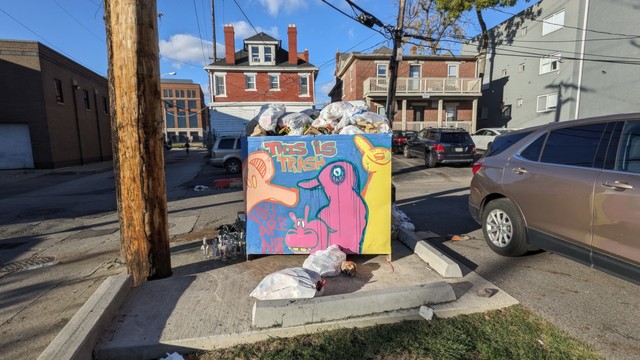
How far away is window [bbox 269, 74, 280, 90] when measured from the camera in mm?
30438

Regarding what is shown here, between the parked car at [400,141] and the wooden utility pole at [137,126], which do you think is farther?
the parked car at [400,141]

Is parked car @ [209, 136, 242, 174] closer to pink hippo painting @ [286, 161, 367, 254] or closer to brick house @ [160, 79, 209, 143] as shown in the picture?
pink hippo painting @ [286, 161, 367, 254]

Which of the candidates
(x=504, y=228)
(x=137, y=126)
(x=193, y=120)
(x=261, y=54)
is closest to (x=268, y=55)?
(x=261, y=54)

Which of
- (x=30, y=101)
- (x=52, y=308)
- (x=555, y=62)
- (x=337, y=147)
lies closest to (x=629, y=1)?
(x=555, y=62)

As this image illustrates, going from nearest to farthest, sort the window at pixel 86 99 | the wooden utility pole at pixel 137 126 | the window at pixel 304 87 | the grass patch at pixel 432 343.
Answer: the grass patch at pixel 432 343, the wooden utility pole at pixel 137 126, the window at pixel 86 99, the window at pixel 304 87

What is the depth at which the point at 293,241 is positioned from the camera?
410cm

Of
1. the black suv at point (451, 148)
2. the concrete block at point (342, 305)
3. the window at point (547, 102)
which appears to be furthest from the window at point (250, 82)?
the concrete block at point (342, 305)

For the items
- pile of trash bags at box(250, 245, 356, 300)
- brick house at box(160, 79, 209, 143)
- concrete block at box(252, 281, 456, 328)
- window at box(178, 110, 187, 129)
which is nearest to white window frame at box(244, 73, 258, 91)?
pile of trash bags at box(250, 245, 356, 300)

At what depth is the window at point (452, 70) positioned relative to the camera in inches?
1148

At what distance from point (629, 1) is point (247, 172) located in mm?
24253

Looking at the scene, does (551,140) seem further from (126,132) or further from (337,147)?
(126,132)

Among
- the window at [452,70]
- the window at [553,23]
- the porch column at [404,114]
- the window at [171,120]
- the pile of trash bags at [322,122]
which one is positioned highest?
the window at [553,23]

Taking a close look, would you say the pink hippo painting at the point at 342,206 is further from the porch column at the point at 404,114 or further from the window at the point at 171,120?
the window at the point at 171,120

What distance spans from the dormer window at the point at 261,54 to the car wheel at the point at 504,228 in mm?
28620
